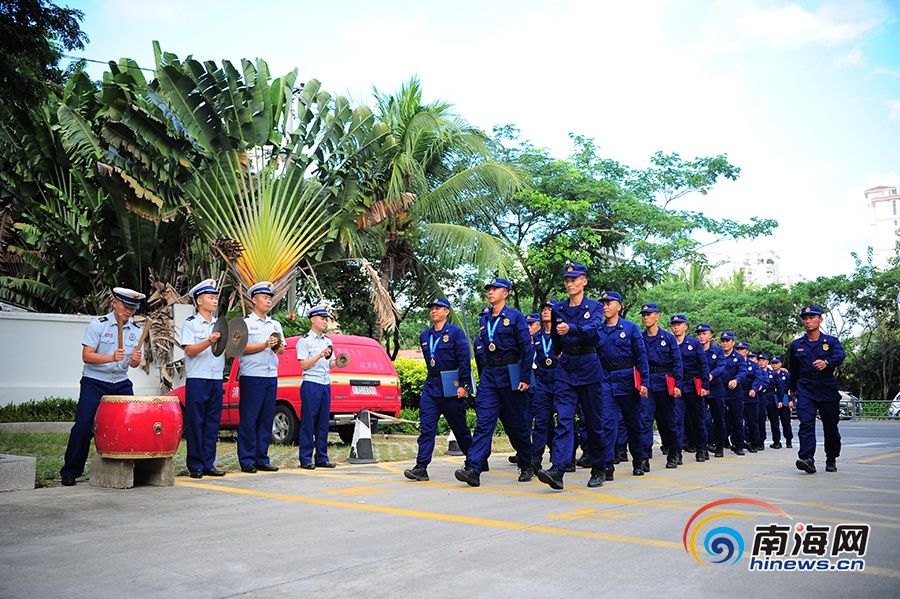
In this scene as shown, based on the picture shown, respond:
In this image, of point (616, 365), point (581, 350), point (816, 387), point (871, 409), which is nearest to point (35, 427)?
point (616, 365)

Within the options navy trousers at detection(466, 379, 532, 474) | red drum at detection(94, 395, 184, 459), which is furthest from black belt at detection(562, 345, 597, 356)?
red drum at detection(94, 395, 184, 459)

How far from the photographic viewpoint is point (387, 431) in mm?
16250

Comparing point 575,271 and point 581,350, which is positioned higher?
point 575,271

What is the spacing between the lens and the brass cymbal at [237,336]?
29.5 feet

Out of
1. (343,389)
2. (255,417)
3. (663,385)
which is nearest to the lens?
(255,417)

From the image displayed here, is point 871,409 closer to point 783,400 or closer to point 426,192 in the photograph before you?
point 783,400

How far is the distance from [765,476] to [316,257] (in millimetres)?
10440

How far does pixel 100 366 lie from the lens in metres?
8.18

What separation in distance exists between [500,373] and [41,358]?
10.4 m

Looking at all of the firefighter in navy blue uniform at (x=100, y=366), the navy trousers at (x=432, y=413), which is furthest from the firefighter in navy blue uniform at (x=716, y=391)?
the firefighter in navy blue uniform at (x=100, y=366)

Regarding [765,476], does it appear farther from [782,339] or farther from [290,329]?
[782,339]

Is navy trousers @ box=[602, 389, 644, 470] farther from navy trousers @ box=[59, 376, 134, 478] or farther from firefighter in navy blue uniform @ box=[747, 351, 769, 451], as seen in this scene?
firefighter in navy blue uniform @ box=[747, 351, 769, 451]

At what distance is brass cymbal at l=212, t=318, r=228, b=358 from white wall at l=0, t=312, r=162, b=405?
7.56 m

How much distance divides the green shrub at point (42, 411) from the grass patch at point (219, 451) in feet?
2.71
